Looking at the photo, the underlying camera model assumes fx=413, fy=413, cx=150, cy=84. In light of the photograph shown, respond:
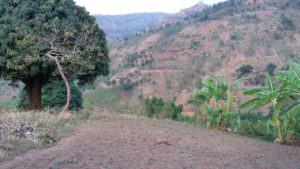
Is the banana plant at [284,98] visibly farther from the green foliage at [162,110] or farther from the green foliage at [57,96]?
the green foliage at [57,96]

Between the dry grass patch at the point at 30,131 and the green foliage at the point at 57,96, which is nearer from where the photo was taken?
the dry grass patch at the point at 30,131

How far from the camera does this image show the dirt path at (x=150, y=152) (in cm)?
572

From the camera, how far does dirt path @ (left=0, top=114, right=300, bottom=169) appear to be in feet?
18.8

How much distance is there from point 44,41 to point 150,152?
6980 mm

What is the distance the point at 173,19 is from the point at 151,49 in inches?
1350

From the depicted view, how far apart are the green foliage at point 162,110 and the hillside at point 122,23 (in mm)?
78473

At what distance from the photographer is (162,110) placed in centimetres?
1345

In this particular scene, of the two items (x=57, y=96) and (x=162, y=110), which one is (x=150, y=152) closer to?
(x=162, y=110)

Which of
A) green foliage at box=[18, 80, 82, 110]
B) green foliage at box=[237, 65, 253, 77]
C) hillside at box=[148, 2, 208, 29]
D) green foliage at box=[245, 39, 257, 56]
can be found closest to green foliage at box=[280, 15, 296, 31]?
green foliage at box=[245, 39, 257, 56]

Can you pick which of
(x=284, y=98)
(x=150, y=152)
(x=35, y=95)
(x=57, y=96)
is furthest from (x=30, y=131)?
(x=57, y=96)

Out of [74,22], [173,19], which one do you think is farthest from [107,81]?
[173,19]

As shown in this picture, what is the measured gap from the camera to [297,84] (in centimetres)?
888

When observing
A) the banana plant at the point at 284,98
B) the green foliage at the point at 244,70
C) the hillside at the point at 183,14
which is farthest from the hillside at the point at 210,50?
the banana plant at the point at 284,98

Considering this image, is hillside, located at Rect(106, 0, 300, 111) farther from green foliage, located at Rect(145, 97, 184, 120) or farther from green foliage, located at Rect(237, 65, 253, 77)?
green foliage, located at Rect(145, 97, 184, 120)
